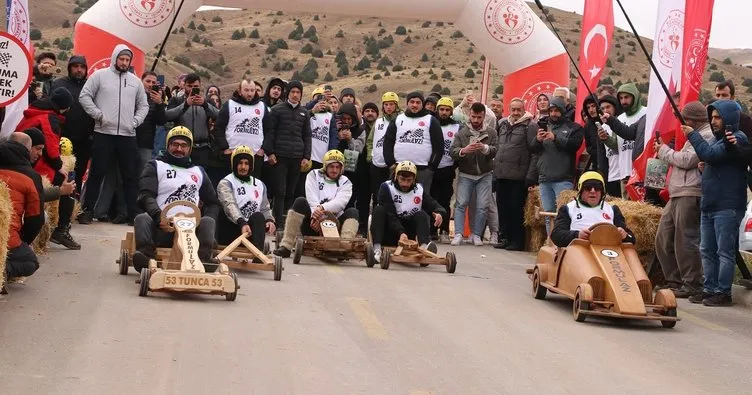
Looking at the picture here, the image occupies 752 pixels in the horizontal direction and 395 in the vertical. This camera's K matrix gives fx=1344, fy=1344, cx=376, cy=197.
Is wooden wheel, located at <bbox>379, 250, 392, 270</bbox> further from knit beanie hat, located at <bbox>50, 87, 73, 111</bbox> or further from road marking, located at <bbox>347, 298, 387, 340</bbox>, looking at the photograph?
knit beanie hat, located at <bbox>50, 87, 73, 111</bbox>

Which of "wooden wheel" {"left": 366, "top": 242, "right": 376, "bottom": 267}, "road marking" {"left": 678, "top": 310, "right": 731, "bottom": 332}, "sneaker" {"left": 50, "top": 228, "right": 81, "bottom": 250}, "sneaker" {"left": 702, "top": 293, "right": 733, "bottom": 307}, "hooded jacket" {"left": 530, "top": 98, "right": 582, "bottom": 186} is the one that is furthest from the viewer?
"hooded jacket" {"left": 530, "top": 98, "right": 582, "bottom": 186}

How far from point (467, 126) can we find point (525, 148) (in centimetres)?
100

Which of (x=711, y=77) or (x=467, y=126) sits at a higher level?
(x=711, y=77)

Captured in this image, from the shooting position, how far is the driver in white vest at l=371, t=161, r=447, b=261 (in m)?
17.1

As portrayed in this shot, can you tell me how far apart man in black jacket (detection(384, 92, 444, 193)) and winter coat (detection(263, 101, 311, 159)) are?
53.1 inches

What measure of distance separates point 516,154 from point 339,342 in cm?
1091

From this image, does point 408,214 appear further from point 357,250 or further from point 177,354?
point 177,354

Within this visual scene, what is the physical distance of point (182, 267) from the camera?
12.5m

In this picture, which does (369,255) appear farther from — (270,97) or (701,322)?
(270,97)

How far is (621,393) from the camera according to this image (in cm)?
918

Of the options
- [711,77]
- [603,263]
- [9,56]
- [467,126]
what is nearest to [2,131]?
[9,56]

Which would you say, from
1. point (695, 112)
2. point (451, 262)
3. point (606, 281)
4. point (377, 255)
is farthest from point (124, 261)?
point (695, 112)

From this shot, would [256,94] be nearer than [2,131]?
No

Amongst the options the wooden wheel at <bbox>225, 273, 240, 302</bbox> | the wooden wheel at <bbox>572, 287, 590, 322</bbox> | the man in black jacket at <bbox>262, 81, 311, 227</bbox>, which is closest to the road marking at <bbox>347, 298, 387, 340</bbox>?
the wooden wheel at <bbox>225, 273, 240, 302</bbox>
